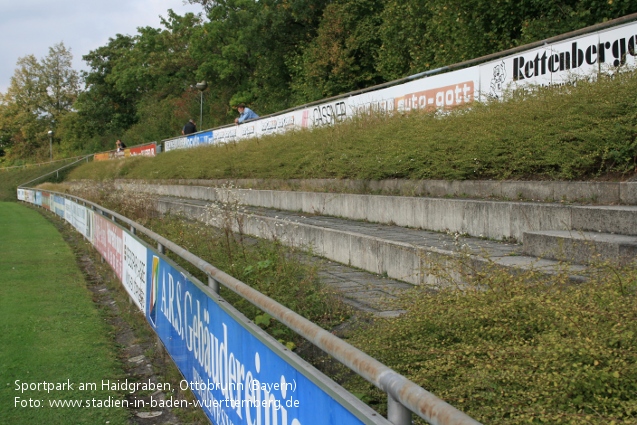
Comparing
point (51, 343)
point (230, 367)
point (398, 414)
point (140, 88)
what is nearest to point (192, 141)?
point (51, 343)

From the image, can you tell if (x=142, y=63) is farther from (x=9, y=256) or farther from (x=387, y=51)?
(x=9, y=256)

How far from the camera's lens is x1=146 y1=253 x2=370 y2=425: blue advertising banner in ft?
8.99

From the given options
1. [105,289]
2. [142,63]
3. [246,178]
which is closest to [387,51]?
[246,178]

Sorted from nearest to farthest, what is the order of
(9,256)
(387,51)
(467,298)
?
(467,298) < (9,256) < (387,51)

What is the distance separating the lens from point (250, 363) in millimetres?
3502

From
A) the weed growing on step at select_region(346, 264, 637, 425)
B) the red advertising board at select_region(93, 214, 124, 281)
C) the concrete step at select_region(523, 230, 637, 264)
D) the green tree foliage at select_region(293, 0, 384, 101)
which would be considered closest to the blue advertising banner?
the weed growing on step at select_region(346, 264, 637, 425)

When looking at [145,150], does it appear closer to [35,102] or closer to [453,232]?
[453,232]

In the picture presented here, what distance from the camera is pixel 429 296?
4.04 metres

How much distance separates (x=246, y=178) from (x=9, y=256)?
20.1ft

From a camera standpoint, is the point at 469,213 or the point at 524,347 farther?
the point at 469,213

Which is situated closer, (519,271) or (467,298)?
(467,298)

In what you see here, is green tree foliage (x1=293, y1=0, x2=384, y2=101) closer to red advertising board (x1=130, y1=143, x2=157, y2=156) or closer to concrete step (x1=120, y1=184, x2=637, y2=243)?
red advertising board (x1=130, y1=143, x2=157, y2=156)

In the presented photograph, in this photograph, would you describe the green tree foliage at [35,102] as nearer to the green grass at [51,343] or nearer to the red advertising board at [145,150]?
the red advertising board at [145,150]

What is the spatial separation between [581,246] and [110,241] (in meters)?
8.60
